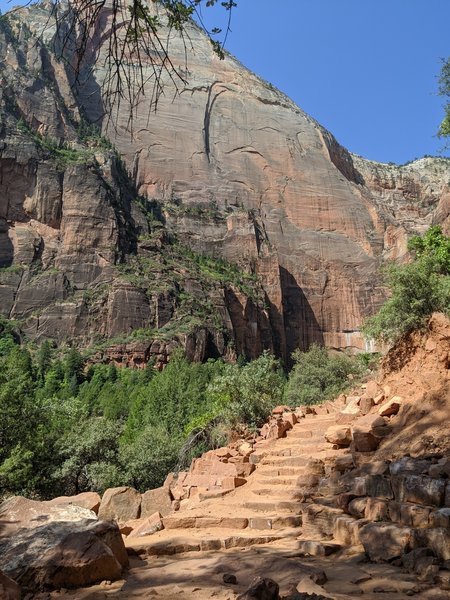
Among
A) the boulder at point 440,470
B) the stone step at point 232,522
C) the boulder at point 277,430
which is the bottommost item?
the stone step at point 232,522

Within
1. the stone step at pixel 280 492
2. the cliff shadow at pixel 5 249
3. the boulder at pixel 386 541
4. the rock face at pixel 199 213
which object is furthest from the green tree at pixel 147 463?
the cliff shadow at pixel 5 249

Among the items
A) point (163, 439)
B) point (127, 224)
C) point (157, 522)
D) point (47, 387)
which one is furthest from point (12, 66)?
point (157, 522)

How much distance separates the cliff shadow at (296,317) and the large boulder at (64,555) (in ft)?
260

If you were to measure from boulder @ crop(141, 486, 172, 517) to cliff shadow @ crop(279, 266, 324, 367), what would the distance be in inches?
2894

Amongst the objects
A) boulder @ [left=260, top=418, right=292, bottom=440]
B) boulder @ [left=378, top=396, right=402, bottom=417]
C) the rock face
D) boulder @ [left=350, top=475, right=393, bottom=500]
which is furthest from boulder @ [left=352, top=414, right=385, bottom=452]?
the rock face

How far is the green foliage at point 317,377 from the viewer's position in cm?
3120

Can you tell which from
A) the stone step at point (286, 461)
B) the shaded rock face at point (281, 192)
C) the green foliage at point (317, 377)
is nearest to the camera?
the stone step at point (286, 461)

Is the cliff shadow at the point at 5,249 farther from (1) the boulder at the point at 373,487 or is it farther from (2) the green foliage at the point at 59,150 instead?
(1) the boulder at the point at 373,487

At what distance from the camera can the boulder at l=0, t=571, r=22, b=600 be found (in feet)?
12.5

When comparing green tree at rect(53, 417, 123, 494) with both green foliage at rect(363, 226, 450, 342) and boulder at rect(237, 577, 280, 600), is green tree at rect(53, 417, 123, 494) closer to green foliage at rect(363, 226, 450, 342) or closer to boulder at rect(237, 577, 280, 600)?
green foliage at rect(363, 226, 450, 342)

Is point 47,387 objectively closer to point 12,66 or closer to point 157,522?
point 157,522

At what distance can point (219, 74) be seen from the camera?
104 metres

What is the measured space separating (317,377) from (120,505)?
2686 cm

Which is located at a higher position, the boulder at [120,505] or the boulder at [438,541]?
the boulder at [438,541]
